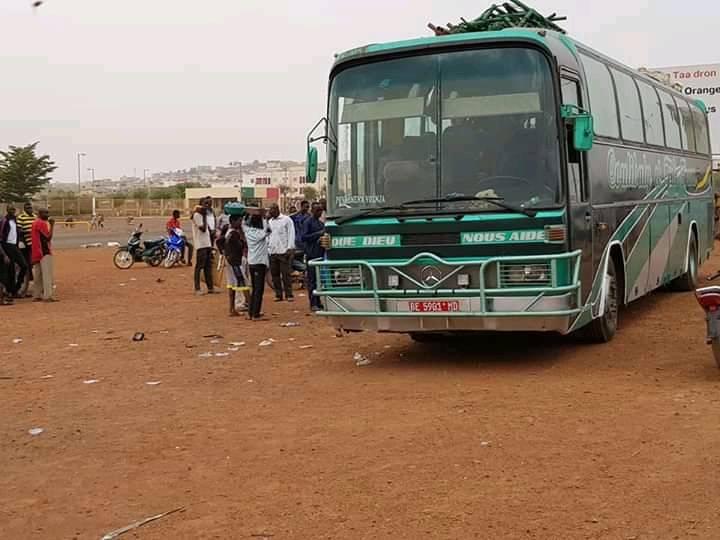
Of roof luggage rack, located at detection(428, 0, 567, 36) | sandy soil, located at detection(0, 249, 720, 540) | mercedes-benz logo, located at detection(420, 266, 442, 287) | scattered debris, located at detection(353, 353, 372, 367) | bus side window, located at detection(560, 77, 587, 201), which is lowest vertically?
sandy soil, located at detection(0, 249, 720, 540)

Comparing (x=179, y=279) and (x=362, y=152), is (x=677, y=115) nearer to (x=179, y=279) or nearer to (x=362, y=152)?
(x=362, y=152)

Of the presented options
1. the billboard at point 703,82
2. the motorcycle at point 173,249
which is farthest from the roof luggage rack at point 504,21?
the billboard at point 703,82

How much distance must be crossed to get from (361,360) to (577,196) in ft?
9.70

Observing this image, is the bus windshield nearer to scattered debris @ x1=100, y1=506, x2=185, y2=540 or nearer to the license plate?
the license plate

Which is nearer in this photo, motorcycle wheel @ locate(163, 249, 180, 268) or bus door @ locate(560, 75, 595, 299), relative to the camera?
bus door @ locate(560, 75, 595, 299)

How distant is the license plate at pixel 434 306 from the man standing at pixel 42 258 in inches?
411

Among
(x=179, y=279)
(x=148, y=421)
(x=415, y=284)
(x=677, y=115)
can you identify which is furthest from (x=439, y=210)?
(x=179, y=279)

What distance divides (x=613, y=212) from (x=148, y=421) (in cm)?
580

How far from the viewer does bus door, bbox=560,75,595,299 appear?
367 inches

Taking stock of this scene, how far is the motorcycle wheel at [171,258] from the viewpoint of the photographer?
26.9 meters

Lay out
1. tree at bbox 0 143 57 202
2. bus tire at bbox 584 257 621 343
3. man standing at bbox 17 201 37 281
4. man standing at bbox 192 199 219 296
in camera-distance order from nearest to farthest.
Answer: bus tire at bbox 584 257 621 343
man standing at bbox 192 199 219 296
man standing at bbox 17 201 37 281
tree at bbox 0 143 57 202

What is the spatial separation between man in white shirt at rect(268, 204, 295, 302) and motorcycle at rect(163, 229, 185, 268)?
34.2ft

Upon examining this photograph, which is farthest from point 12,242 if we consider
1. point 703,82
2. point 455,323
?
point 703,82

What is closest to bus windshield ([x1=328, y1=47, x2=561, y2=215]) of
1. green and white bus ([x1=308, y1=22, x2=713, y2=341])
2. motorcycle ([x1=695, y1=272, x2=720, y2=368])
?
green and white bus ([x1=308, y1=22, x2=713, y2=341])
